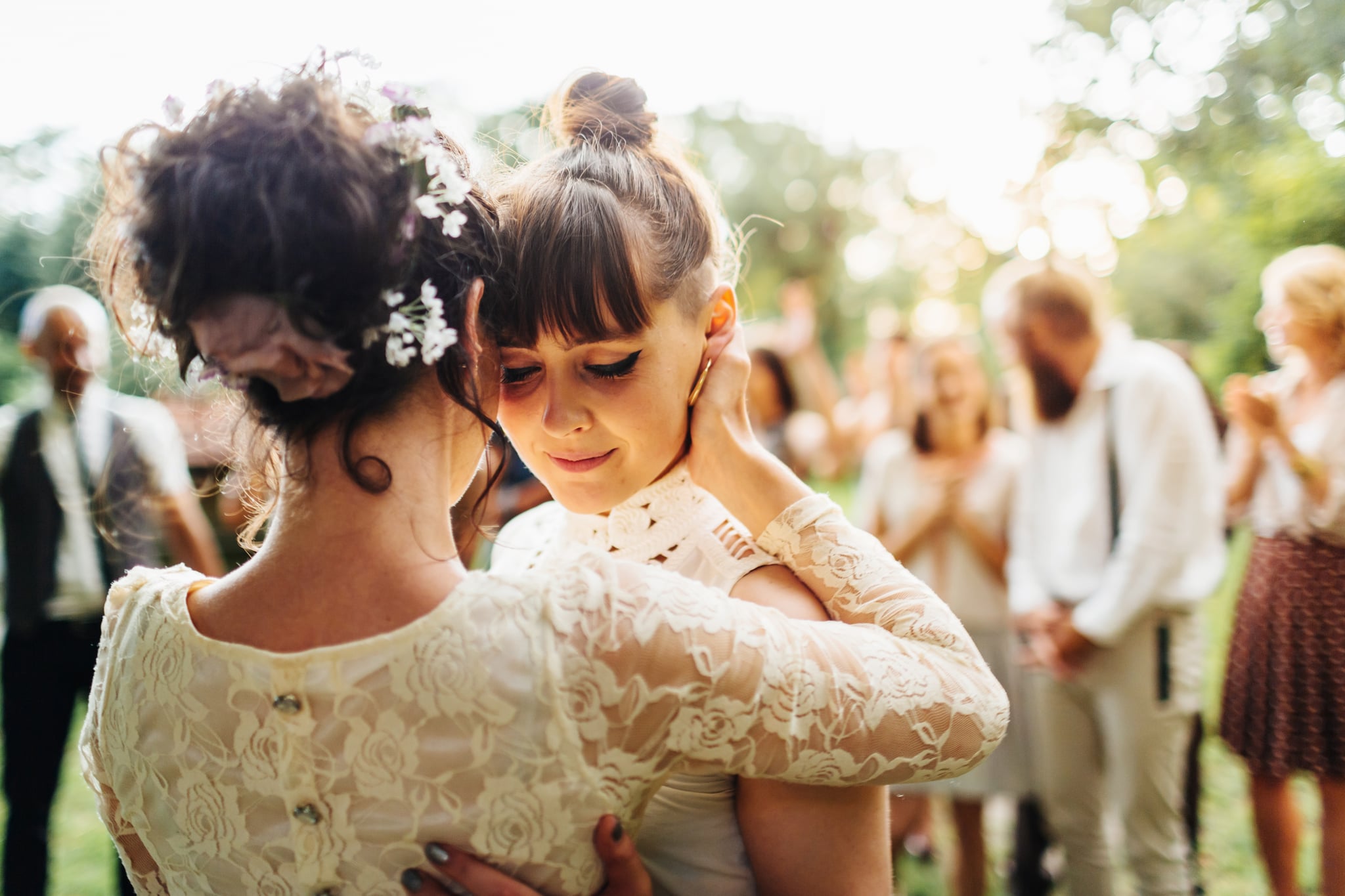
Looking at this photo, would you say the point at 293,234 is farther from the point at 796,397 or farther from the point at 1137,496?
the point at 796,397

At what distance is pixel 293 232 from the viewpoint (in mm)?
879

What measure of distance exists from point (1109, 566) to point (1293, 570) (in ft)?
1.76

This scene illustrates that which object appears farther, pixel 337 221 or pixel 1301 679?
pixel 1301 679

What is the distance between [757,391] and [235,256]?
391 cm

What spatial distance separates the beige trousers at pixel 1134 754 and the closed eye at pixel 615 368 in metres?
2.17

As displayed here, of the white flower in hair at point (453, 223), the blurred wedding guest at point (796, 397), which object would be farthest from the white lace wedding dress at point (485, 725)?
the blurred wedding guest at point (796, 397)

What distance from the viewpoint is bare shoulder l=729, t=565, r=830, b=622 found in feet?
4.08

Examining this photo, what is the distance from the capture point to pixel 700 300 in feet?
4.86

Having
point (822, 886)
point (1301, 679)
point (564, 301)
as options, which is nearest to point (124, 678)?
point (564, 301)

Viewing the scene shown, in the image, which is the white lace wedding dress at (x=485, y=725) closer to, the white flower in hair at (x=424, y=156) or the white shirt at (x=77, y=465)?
the white flower in hair at (x=424, y=156)

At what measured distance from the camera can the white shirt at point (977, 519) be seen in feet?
11.3

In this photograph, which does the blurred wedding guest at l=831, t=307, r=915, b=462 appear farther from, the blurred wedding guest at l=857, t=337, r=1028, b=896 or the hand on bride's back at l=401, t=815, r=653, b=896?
the hand on bride's back at l=401, t=815, r=653, b=896

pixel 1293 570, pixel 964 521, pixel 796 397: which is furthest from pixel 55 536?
pixel 1293 570

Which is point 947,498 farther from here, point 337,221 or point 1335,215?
point 337,221
